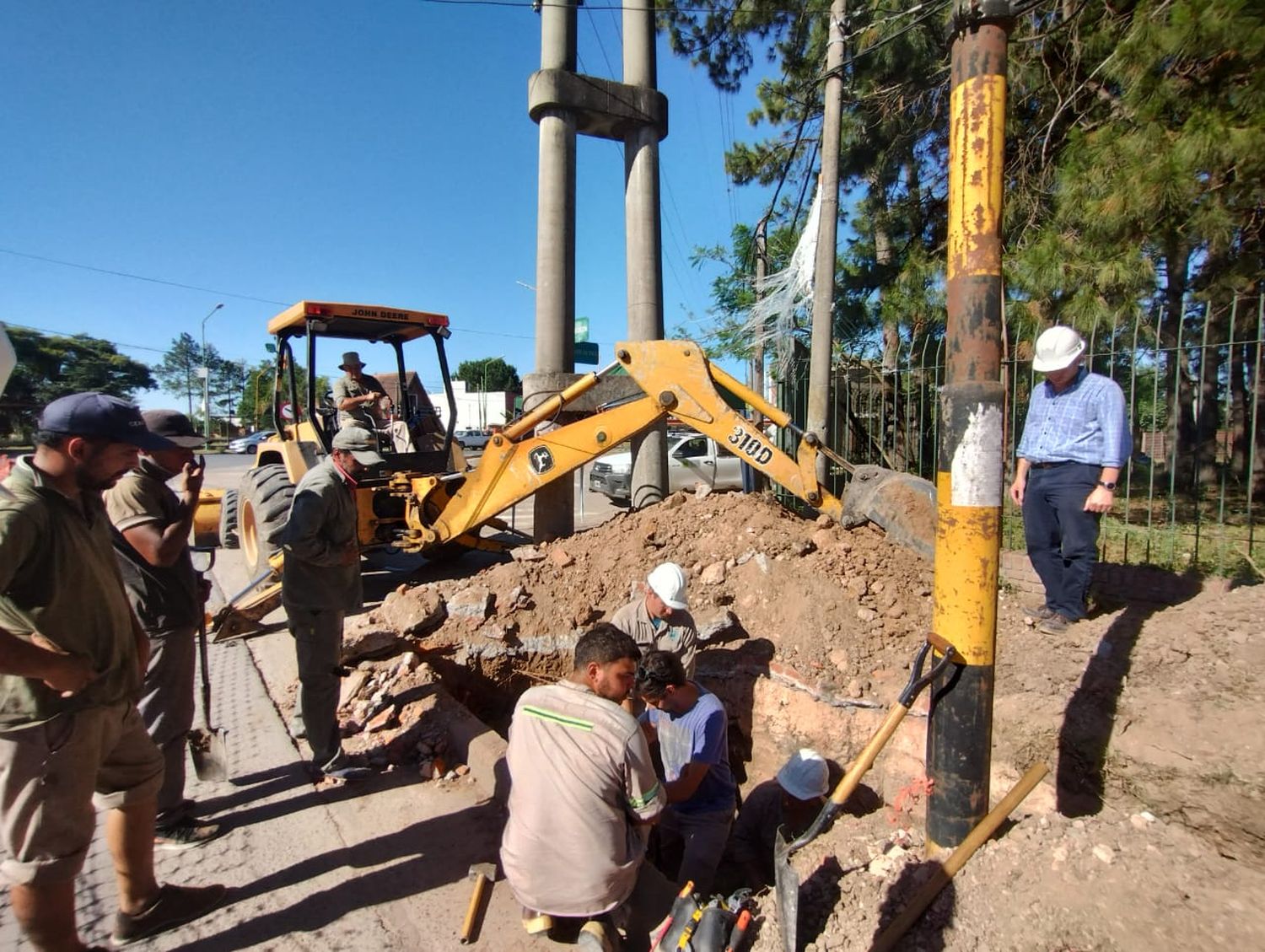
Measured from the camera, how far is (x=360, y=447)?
467cm

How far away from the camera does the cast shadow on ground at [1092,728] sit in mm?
Result: 2605

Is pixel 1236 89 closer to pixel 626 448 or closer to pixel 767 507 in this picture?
pixel 767 507

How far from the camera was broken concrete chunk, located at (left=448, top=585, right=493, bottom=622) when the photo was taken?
506 cm

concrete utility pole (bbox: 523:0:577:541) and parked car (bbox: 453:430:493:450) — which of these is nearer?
concrete utility pole (bbox: 523:0:577:541)

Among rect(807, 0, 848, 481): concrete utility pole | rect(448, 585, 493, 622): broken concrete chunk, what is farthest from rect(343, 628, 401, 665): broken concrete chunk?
rect(807, 0, 848, 481): concrete utility pole

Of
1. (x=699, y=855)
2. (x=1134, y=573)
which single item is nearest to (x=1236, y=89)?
(x=1134, y=573)

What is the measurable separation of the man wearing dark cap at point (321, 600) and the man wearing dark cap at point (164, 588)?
458mm

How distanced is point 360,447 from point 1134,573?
480 centimetres

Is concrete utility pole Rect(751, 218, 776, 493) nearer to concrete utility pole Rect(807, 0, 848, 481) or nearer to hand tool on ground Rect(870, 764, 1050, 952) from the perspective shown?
concrete utility pole Rect(807, 0, 848, 481)

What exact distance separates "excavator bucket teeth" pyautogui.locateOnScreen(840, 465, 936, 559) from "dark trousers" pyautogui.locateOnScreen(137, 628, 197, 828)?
375cm

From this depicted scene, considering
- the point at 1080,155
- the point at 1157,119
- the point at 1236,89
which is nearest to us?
the point at 1236,89

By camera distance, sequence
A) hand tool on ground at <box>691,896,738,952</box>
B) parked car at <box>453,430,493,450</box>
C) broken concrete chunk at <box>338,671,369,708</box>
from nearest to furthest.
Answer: hand tool on ground at <box>691,896,738,952</box>
broken concrete chunk at <box>338,671,369,708</box>
parked car at <box>453,430,493,450</box>

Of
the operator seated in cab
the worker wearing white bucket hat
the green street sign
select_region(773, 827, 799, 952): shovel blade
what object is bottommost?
the worker wearing white bucket hat

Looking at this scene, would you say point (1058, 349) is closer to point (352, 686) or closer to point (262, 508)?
point (352, 686)
